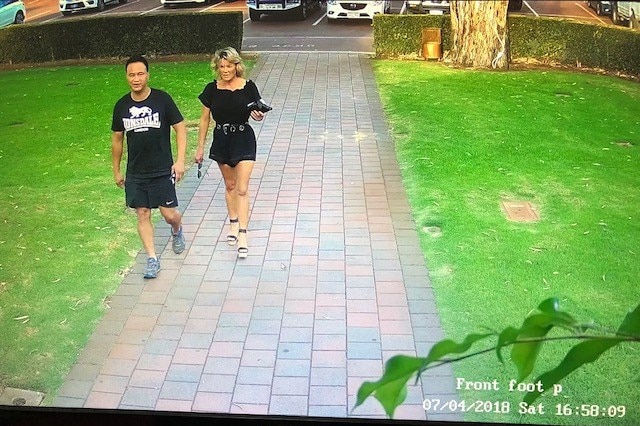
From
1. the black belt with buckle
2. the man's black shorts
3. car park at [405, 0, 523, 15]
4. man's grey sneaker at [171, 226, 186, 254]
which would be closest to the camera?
man's grey sneaker at [171, 226, 186, 254]

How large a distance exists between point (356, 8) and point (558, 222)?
84.0 inches

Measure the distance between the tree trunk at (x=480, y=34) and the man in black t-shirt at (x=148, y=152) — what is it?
2.31m

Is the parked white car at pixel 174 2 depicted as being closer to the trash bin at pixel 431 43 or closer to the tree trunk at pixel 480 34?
the tree trunk at pixel 480 34

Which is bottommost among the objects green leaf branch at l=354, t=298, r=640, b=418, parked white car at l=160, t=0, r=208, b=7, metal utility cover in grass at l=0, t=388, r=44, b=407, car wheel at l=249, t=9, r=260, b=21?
metal utility cover in grass at l=0, t=388, r=44, b=407

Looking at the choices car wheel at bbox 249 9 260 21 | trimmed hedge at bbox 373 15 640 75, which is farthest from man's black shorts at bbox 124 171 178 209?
trimmed hedge at bbox 373 15 640 75

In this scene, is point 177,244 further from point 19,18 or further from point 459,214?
point 459,214

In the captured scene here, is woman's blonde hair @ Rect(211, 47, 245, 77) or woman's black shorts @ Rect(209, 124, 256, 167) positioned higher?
woman's blonde hair @ Rect(211, 47, 245, 77)

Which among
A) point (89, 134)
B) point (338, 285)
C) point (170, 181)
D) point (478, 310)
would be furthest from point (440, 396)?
point (89, 134)

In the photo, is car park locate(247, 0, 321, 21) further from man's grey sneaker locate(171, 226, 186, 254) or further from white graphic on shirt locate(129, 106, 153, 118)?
man's grey sneaker locate(171, 226, 186, 254)

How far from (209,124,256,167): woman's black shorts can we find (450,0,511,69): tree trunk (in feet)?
6.23

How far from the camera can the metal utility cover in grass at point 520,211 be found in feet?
8.57

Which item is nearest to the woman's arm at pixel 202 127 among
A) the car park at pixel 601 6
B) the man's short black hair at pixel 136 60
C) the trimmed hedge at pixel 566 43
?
the man's short black hair at pixel 136 60

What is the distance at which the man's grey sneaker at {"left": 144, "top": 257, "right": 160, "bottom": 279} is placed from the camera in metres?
2.49

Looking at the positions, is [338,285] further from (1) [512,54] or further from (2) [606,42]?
(1) [512,54]
